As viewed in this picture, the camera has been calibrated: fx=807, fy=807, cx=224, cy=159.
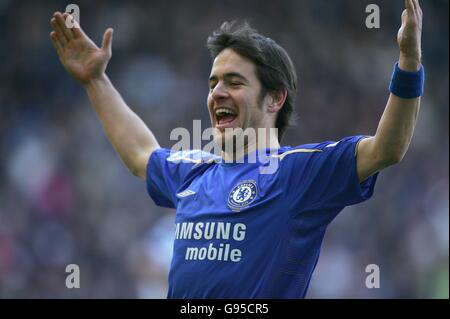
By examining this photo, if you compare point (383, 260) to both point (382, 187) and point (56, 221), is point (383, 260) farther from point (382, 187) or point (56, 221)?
point (56, 221)

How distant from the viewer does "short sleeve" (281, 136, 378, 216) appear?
3287 mm

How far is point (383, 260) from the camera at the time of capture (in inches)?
383

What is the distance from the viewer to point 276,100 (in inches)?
155

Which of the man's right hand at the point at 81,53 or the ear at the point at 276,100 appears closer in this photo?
the ear at the point at 276,100

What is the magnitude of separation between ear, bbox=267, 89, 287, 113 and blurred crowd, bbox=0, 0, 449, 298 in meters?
4.41

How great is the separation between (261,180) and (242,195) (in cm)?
11

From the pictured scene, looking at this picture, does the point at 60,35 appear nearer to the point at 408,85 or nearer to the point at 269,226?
the point at 269,226

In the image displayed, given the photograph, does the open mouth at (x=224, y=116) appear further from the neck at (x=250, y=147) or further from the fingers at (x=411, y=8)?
the fingers at (x=411, y=8)

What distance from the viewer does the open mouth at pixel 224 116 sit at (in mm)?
3809

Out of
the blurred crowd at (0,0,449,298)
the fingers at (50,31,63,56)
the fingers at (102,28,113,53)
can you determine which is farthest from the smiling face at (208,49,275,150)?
the blurred crowd at (0,0,449,298)

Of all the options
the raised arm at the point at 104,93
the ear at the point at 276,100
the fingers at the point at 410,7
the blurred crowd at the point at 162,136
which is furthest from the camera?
the blurred crowd at the point at 162,136

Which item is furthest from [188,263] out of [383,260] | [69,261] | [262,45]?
[383,260]

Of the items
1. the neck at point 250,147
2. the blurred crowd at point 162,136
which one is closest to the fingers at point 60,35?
the neck at point 250,147
